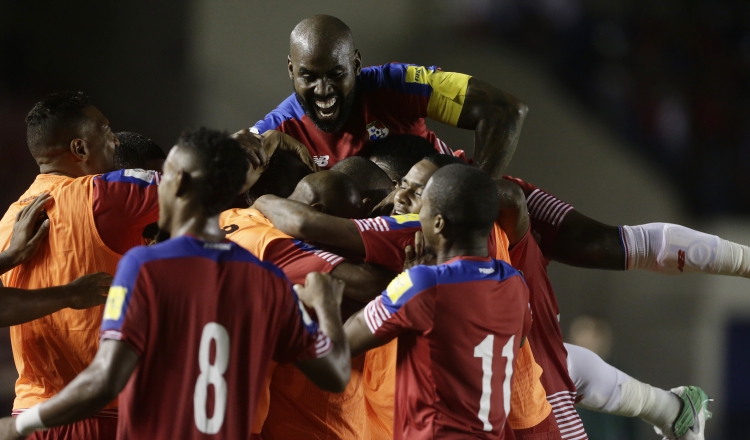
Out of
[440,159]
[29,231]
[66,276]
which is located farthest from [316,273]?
[29,231]

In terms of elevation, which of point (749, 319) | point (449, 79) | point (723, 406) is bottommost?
point (723, 406)


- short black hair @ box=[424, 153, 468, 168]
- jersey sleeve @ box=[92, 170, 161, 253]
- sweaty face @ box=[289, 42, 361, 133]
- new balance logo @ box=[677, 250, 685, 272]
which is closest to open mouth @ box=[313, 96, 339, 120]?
sweaty face @ box=[289, 42, 361, 133]

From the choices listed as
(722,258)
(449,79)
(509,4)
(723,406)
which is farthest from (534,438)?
(509,4)

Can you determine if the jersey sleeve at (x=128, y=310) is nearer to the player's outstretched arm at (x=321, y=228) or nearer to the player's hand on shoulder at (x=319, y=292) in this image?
the player's hand on shoulder at (x=319, y=292)

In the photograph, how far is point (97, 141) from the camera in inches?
138

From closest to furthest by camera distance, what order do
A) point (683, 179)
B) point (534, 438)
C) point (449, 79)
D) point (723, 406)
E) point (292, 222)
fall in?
point (292, 222)
point (534, 438)
point (449, 79)
point (723, 406)
point (683, 179)

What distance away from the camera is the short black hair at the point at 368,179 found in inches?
136

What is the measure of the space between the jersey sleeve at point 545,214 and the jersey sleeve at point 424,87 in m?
0.45

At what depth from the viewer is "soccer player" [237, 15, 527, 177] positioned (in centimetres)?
391

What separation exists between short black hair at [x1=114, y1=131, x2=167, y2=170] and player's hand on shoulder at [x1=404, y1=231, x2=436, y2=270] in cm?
172

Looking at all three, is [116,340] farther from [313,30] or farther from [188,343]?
[313,30]

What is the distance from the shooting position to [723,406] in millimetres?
7855

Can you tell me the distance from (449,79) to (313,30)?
74 cm

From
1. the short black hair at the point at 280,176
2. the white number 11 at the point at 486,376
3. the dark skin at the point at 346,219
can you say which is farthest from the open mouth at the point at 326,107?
the white number 11 at the point at 486,376
